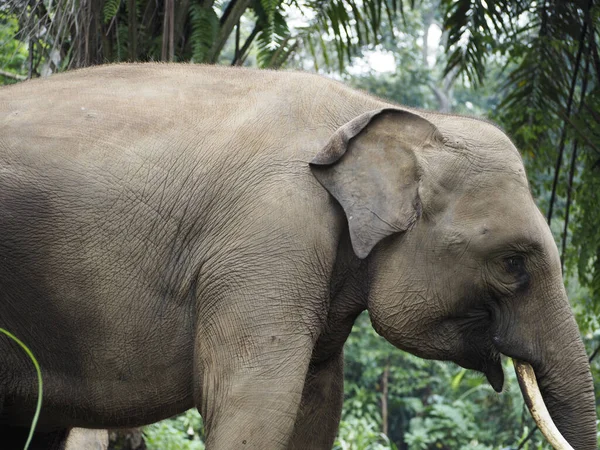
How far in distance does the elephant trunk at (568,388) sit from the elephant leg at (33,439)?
192 cm

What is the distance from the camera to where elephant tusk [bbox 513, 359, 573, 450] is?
136 inches

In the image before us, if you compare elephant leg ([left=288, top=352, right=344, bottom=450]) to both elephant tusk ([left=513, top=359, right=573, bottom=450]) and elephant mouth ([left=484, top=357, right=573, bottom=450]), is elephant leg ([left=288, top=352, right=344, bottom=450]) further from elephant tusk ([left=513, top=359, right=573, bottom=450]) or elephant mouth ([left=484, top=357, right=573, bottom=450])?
elephant tusk ([left=513, top=359, right=573, bottom=450])

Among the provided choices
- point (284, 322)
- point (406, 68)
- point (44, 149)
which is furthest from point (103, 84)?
point (406, 68)

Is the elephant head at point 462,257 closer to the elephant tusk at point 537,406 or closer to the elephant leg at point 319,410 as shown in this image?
the elephant tusk at point 537,406

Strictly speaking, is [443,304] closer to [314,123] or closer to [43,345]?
[314,123]

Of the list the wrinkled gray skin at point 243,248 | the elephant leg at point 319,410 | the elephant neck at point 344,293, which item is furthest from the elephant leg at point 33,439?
the elephant neck at point 344,293

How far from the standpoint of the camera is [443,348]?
373 cm

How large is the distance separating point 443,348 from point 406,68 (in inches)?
602

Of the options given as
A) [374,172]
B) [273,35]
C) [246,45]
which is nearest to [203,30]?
[246,45]

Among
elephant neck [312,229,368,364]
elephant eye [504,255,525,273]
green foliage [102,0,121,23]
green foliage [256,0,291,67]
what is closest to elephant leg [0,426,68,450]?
elephant neck [312,229,368,364]

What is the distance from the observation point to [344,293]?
363 centimetres

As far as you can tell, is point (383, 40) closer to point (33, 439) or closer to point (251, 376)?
point (33, 439)

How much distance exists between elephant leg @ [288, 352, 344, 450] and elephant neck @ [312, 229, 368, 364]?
0.29 metres

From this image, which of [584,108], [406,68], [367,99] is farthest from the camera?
[406,68]
